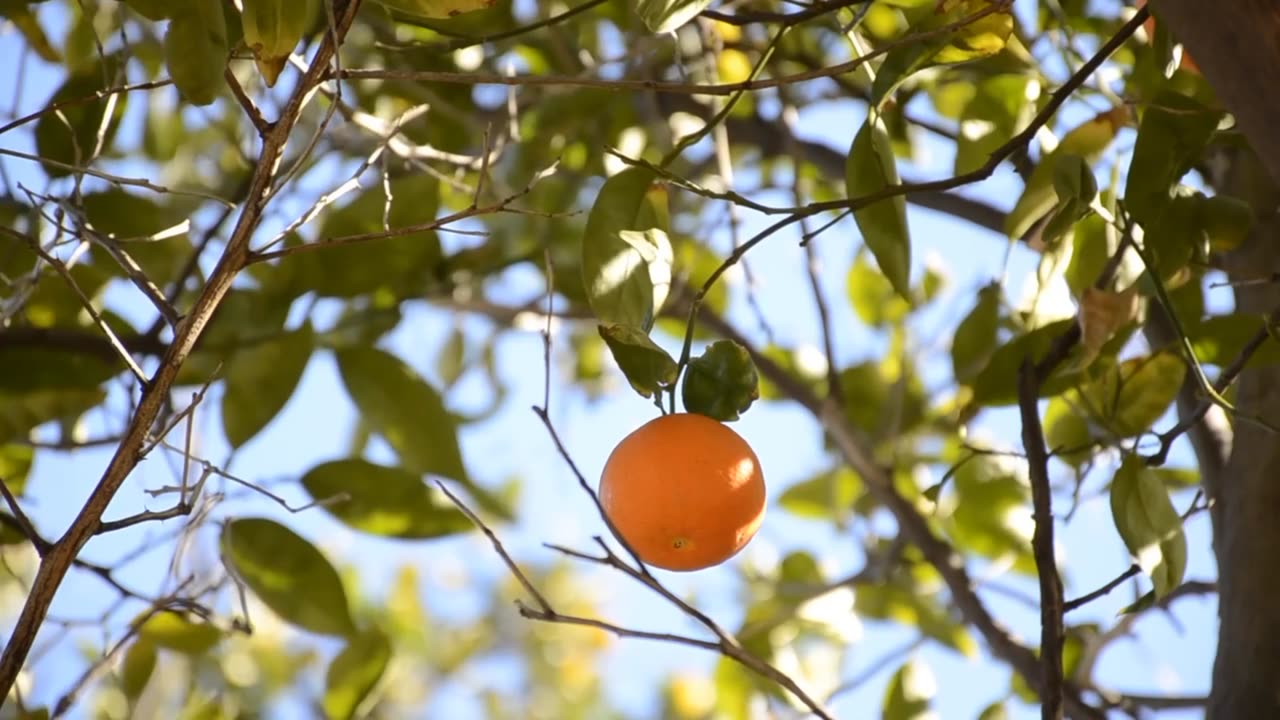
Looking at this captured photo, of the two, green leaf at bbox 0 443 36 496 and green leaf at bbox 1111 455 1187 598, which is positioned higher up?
green leaf at bbox 0 443 36 496

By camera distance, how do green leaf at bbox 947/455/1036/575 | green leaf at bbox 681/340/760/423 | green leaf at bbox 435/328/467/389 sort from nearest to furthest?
green leaf at bbox 681/340/760/423
green leaf at bbox 947/455/1036/575
green leaf at bbox 435/328/467/389

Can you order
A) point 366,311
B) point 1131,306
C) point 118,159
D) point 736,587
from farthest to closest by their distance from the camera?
point 736,587 < point 118,159 < point 366,311 < point 1131,306

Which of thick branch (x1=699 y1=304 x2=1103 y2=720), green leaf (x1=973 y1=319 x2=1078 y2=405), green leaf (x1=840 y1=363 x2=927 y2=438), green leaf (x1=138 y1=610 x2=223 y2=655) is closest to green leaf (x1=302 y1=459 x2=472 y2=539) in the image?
green leaf (x1=138 y1=610 x2=223 y2=655)

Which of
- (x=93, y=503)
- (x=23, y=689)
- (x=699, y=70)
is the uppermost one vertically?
(x=699, y=70)

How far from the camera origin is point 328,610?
74 cm

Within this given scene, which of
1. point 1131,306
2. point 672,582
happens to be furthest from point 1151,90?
point 672,582

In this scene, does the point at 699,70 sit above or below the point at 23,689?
above

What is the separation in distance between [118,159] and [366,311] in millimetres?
392

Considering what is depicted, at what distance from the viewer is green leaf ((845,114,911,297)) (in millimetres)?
580

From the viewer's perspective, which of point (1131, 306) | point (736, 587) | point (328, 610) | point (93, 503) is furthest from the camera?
point (736, 587)

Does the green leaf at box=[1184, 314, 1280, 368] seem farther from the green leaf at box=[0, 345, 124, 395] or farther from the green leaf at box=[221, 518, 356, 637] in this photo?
the green leaf at box=[0, 345, 124, 395]

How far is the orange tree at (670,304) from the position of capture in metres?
0.52

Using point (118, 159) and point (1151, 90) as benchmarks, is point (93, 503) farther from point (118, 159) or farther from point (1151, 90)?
point (118, 159)

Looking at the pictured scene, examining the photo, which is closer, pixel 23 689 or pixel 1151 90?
pixel 1151 90
